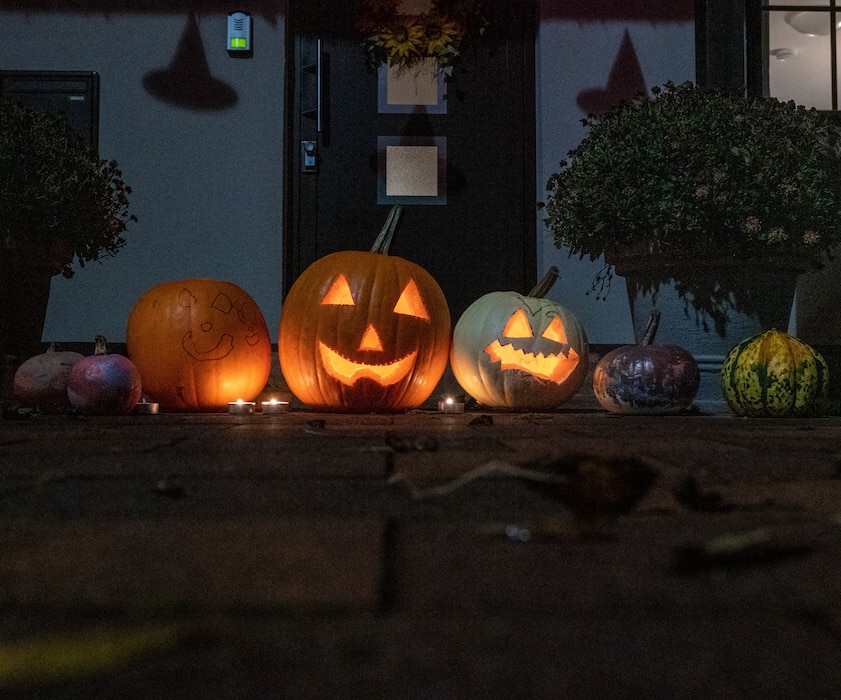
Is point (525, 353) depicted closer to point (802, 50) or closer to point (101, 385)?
point (101, 385)

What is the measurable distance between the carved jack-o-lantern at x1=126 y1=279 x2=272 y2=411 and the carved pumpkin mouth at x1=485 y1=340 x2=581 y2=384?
0.83 m

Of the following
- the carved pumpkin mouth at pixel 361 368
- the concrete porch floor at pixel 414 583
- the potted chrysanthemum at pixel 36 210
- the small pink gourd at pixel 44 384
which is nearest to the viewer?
the concrete porch floor at pixel 414 583

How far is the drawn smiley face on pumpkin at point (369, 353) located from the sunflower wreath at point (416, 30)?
1819mm

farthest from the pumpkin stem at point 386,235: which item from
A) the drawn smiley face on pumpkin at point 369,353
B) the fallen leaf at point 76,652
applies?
the fallen leaf at point 76,652

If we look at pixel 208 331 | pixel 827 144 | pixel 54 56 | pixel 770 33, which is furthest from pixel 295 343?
pixel 770 33

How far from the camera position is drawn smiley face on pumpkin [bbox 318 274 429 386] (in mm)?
2084

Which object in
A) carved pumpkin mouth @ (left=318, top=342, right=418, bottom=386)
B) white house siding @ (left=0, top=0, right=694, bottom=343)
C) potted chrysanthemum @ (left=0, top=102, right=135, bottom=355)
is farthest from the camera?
white house siding @ (left=0, top=0, right=694, bottom=343)

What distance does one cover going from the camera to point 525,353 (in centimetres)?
220

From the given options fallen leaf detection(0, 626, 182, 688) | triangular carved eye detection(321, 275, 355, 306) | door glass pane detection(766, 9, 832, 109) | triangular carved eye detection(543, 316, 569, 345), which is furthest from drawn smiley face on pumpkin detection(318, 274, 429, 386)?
door glass pane detection(766, 9, 832, 109)

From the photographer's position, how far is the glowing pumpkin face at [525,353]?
2199 mm

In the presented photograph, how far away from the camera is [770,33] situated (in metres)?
3.49

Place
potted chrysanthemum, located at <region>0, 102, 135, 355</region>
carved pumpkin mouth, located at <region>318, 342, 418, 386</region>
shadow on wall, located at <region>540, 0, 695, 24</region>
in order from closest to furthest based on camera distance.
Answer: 1. carved pumpkin mouth, located at <region>318, 342, 418, 386</region>
2. potted chrysanthemum, located at <region>0, 102, 135, 355</region>
3. shadow on wall, located at <region>540, 0, 695, 24</region>

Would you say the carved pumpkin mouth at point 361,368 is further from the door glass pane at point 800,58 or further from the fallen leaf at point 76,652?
the door glass pane at point 800,58

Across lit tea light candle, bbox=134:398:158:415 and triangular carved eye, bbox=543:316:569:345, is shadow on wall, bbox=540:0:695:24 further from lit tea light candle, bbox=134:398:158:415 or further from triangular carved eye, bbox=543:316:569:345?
lit tea light candle, bbox=134:398:158:415
